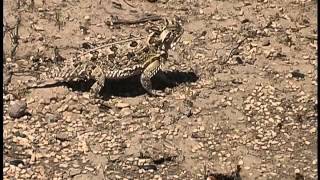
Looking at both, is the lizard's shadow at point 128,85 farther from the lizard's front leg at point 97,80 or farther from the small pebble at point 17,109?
the small pebble at point 17,109

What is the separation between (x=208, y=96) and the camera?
11.1m

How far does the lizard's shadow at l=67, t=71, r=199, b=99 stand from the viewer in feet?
35.9

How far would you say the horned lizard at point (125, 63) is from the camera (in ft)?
34.9

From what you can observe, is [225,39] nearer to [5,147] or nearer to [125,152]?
[125,152]

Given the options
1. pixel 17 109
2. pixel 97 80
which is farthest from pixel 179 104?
pixel 17 109

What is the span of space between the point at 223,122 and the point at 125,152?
1414 millimetres

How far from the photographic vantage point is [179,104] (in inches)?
427

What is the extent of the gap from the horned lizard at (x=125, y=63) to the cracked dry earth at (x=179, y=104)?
233 mm

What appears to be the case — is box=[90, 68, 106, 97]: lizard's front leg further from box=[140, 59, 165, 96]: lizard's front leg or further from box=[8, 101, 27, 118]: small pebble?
box=[8, 101, 27, 118]: small pebble

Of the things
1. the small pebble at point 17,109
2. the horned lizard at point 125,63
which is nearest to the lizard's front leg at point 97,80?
the horned lizard at point 125,63

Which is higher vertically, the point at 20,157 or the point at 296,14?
the point at 296,14

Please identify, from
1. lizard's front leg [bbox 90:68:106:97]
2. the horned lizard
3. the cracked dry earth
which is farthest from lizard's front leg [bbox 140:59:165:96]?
lizard's front leg [bbox 90:68:106:97]

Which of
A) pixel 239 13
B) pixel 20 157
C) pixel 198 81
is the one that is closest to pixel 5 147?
pixel 20 157

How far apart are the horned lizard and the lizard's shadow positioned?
157 mm
